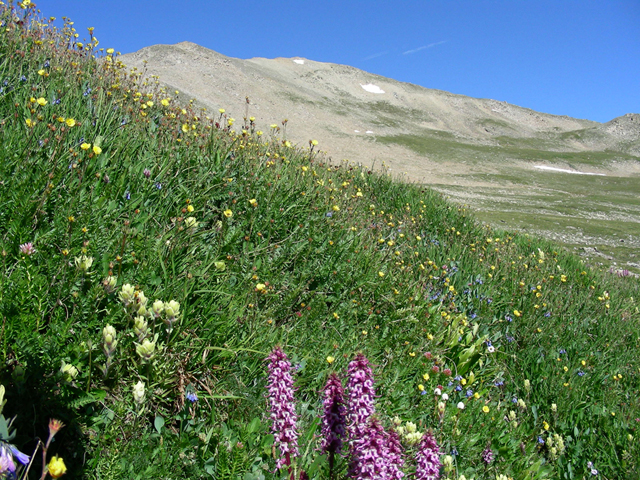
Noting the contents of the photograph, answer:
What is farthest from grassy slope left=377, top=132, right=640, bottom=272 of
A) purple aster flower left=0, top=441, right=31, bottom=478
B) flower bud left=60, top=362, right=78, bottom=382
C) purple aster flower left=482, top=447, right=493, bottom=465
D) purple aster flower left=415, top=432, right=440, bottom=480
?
purple aster flower left=0, top=441, right=31, bottom=478

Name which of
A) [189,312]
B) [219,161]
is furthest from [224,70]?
[189,312]

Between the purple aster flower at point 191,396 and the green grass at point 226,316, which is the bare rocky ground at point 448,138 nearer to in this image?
the green grass at point 226,316

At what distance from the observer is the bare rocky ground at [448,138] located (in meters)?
16.7

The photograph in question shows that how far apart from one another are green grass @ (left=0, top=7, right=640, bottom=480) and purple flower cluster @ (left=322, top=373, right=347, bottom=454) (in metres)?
0.32

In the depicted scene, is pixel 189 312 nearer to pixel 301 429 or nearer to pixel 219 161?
pixel 301 429

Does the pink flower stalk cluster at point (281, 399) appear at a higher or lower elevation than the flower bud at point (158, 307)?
lower

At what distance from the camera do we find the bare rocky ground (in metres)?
16.7

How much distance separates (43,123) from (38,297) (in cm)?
215

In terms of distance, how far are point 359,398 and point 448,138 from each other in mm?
51251

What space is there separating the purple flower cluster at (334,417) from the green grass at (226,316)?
318 millimetres

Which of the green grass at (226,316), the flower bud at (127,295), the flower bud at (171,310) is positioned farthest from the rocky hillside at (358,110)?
the flower bud at (171,310)

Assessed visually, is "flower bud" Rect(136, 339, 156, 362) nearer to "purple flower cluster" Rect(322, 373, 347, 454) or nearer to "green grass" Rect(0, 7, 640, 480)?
"green grass" Rect(0, 7, 640, 480)

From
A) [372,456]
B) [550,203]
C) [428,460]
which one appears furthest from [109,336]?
[550,203]

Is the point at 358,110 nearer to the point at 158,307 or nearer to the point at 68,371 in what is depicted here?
the point at 158,307
